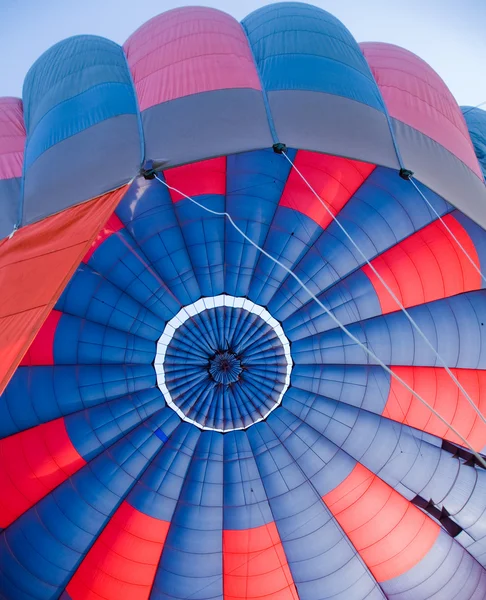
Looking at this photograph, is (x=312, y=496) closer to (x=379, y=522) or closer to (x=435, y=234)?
(x=379, y=522)

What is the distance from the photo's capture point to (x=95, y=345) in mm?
4871

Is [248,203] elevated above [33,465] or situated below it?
above

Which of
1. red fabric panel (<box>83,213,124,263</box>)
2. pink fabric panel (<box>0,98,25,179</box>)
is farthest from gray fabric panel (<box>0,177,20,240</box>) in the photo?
red fabric panel (<box>83,213,124,263</box>)

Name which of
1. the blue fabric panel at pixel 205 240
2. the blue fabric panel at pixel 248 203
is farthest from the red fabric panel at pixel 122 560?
the blue fabric panel at pixel 248 203

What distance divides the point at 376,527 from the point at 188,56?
4900mm

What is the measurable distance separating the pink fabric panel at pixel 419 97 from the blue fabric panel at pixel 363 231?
51 centimetres

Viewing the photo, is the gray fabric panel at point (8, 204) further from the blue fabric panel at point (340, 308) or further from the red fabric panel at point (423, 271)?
the red fabric panel at point (423, 271)

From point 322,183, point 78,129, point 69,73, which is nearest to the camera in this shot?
point 78,129

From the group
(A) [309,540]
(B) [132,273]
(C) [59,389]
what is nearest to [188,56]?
(B) [132,273]

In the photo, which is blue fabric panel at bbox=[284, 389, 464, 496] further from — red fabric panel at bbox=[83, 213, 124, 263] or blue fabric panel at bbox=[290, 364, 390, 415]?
red fabric panel at bbox=[83, 213, 124, 263]

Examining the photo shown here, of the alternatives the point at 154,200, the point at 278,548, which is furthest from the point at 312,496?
the point at 154,200

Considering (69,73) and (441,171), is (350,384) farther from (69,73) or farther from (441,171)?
(69,73)

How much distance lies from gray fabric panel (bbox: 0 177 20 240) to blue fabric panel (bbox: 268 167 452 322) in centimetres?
256

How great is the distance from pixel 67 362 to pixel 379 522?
3628 mm
